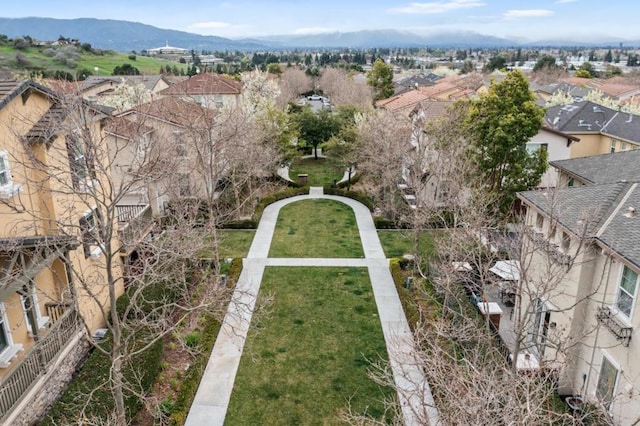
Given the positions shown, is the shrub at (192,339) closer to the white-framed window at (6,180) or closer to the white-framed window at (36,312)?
the white-framed window at (36,312)

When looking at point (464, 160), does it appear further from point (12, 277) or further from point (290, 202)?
point (12, 277)

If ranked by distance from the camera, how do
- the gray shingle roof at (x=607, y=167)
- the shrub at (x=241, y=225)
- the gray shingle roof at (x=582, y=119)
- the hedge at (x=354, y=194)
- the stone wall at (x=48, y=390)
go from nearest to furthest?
the stone wall at (x=48, y=390) → the gray shingle roof at (x=607, y=167) → the shrub at (x=241, y=225) → the hedge at (x=354, y=194) → the gray shingle roof at (x=582, y=119)

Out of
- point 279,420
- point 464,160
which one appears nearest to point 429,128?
point 464,160

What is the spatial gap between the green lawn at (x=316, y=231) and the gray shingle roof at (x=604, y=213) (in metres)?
12.6

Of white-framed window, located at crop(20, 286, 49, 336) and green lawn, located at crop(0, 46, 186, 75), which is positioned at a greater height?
green lawn, located at crop(0, 46, 186, 75)

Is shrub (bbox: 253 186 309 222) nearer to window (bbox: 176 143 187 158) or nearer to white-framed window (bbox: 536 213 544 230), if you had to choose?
window (bbox: 176 143 187 158)

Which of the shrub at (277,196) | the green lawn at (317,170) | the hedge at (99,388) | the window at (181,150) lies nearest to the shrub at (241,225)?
the shrub at (277,196)

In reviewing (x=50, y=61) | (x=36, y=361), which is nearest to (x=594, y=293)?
(x=36, y=361)

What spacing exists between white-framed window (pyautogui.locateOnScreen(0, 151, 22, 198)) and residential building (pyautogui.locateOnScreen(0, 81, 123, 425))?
0.03 metres

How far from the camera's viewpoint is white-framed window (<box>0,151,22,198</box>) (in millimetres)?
12652

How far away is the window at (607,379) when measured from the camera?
522 inches

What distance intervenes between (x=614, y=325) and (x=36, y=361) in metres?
15.3

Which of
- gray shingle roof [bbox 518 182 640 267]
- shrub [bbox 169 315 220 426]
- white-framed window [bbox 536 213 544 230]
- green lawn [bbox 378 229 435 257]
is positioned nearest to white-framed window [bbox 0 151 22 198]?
shrub [bbox 169 315 220 426]

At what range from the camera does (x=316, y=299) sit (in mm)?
21609
